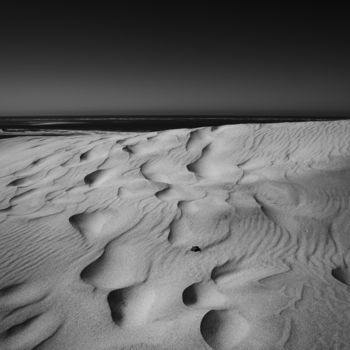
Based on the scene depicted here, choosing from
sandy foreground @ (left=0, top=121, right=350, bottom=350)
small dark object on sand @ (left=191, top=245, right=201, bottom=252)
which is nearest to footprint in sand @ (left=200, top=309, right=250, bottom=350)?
sandy foreground @ (left=0, top=121, right=350, bottom=350)

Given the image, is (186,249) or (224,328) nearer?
(224,328)

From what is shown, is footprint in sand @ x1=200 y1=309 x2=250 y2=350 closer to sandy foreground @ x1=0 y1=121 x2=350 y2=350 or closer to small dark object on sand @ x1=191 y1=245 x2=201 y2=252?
sandy foreground @ x1=0 y1=121 x2=350 y2=350

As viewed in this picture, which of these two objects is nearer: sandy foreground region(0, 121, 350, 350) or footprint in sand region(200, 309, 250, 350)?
footprint in sand region(200, 309, 250, 350)

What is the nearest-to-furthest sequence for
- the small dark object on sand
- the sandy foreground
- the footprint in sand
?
the footprint in sand, the sandy foreground, the small dark object on sand

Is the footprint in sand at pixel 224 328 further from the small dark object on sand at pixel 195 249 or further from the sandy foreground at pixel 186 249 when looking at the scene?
the small dark object on sand at pixel 195 249

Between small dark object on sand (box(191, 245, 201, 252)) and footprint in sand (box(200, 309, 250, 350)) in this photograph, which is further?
small dark object on sand (box(191, 245, 201, 252))

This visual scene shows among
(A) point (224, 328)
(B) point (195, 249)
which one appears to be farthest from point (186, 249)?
(A) point (224, 328)

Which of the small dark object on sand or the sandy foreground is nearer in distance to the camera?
the sandy foreground

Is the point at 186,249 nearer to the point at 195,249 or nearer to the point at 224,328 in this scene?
the point at 195,249

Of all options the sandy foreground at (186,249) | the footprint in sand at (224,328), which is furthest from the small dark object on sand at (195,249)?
the footprint in sand at (224,328)

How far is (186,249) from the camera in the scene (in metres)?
2.34

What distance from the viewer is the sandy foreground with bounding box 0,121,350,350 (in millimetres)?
1536

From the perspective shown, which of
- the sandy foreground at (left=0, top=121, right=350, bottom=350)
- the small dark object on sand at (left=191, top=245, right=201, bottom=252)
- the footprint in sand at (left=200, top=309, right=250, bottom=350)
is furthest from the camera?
the small dark object on sand at (left=191, top=245, right=201, bottom=252)

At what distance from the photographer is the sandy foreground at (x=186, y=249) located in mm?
1536
